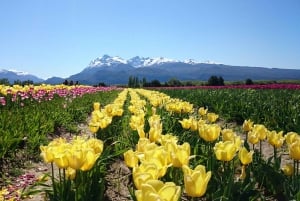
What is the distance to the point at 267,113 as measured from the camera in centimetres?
1030

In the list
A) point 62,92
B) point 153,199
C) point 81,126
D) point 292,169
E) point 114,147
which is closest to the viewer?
point 153,199

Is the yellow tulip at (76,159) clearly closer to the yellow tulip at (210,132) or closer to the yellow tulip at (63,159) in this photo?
the yellow tulip at (63,159)

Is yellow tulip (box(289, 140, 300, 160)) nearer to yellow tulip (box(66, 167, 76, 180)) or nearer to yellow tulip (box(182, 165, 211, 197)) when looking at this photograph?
yellow tulip (box(182, 165, 211, 197))

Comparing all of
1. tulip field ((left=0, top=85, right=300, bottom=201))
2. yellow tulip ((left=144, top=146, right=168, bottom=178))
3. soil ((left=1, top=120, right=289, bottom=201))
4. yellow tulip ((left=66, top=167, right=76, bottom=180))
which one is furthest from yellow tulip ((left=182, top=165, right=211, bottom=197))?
soil ((left=1, top=120, right=289, bottom=201))

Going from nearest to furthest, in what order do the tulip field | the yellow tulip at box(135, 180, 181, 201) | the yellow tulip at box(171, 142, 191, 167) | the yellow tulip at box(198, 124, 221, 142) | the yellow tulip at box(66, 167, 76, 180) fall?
the yellow tulip at box(135, 180, 181, 201) < the tulip field < the yellow tulip at box(171, 142, 191, 167) < the yellow tulip at box(66, 167, 76, 180) < the yellow tulip at box(198, 124, 221, 142)

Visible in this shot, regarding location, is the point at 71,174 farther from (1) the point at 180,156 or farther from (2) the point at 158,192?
(2) the point at 158,192

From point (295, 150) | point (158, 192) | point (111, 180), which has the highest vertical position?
point (158, 192)

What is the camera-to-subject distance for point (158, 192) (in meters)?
1.69

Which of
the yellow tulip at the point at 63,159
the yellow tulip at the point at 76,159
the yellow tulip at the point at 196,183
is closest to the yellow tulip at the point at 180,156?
the yellow tulip at the point at 196,183

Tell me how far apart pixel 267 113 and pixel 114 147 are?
5.73 metres

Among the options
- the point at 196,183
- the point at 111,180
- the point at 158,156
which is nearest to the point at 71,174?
the point at 158,156

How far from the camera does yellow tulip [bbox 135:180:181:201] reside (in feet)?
5.27

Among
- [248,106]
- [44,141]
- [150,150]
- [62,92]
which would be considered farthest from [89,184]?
[62,92]

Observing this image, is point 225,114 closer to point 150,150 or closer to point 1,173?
point 1,173
